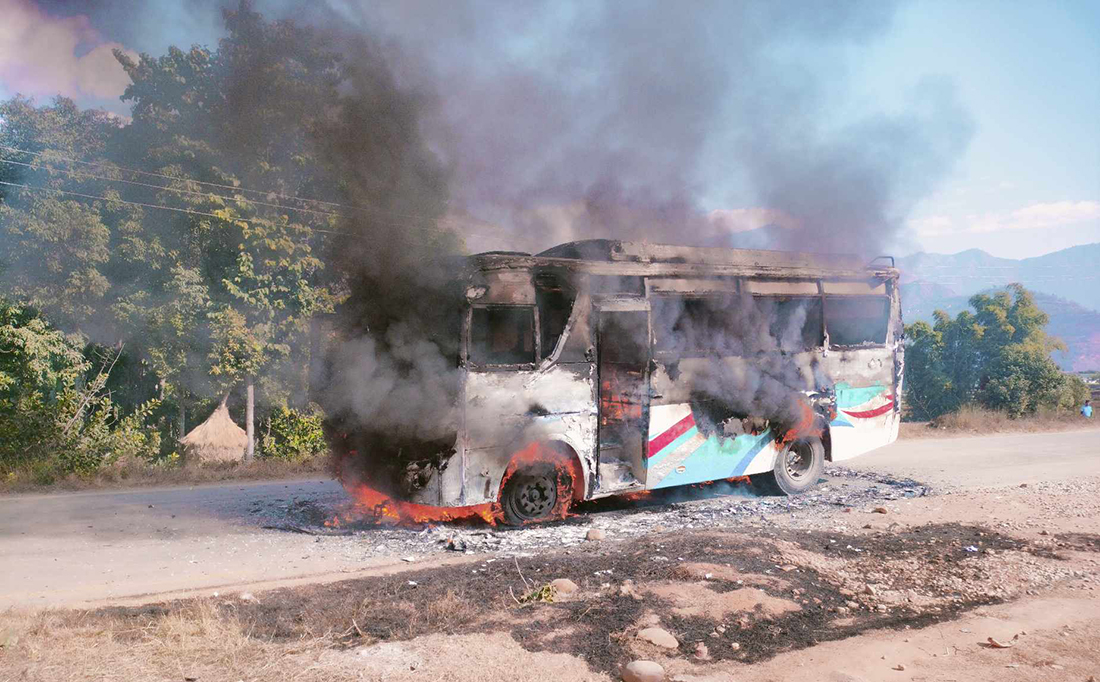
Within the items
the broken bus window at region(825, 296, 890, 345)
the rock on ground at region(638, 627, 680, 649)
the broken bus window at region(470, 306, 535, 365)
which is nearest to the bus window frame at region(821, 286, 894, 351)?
the broken bus window at region(825, 296, 890, 345)

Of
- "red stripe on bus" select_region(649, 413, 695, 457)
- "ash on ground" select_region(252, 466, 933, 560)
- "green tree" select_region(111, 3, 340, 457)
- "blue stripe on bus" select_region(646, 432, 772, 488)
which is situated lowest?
"ash on ground" select_region(252, 466, 933, 560)

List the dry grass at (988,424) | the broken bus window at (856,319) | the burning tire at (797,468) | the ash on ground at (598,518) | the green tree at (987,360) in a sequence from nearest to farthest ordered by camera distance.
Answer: the ash on ground at (598,518), the burning tire at (797,468), the broken bus window at (856,319), the dry grass at (988,424), the green tree at (987,360)

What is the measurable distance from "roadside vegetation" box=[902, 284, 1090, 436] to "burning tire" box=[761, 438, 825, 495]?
7.34m

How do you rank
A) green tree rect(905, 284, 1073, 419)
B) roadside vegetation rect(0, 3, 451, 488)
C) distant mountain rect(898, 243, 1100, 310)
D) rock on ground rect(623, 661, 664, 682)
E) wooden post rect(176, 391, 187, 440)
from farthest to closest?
distant mountain rect(898, 243, 1100, 310)
green tree rect(905, 284, 1073, 419)
wooden post rect(176, 391, 187, 440)
roadside vegetation rect(0, 3, 451, 488)
rock on ground rect(623, 661, 664, 682)

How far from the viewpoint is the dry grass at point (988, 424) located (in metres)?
17.4

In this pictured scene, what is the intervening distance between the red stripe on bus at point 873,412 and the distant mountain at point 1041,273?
87.1m

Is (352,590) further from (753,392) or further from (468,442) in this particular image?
(753,392)

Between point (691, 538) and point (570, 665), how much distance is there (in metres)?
3.25

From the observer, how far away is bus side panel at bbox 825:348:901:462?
10953mm

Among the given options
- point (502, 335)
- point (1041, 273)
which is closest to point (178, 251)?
point (502, 335)

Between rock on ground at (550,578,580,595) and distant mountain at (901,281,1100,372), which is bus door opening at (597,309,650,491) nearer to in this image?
rock on ground at (550,578,580,595)

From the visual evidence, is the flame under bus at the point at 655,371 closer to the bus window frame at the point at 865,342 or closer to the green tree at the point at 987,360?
the bus window frame at the point at 865,342

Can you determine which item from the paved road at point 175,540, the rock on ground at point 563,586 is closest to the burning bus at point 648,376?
the paved road at point 175,540

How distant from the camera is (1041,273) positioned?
131m
